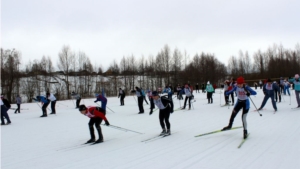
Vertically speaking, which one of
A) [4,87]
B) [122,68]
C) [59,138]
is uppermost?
[122,68]

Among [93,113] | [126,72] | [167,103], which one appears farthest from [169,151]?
[126,72]

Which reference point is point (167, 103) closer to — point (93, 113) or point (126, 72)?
point (93, 113)

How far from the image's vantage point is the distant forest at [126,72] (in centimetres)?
3803

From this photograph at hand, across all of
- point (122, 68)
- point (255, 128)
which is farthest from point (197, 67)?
point (255, 128)

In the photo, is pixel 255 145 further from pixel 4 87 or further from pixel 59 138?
pixel 4 87

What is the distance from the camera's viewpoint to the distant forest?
1497 inches

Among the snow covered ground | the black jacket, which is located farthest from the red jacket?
the black jacket

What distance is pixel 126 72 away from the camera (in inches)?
2082

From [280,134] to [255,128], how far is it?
1.22 meters

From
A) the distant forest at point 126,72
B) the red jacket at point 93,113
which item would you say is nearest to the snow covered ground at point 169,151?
the red jacket at point 93,113

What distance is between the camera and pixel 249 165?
15.6 feet

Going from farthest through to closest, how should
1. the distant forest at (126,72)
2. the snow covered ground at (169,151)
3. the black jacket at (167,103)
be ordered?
the distant forest at (126,72), the black jacket at (167,103), the snow covered ground at (169,151)

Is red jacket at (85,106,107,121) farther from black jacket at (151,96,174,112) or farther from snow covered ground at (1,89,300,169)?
black jacket at (151,96,174,112)

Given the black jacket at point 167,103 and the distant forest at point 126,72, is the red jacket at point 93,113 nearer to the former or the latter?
the black jacket at point 167,103
